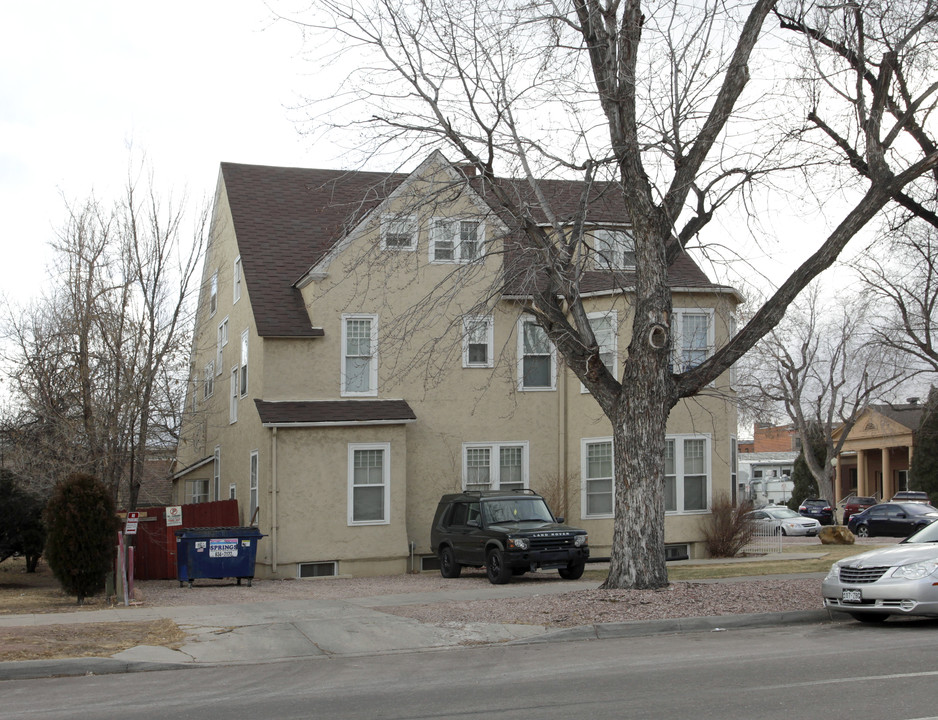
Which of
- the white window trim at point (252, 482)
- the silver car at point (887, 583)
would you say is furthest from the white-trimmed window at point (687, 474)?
the silver car at point (887, 583)

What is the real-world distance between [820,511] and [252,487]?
3672cm

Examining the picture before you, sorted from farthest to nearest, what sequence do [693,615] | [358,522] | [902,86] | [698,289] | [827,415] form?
[827,415] < [698,289] < [358,522] < [902,86] < [693,615]

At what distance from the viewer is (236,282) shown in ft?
88.0

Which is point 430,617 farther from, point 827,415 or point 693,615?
point 827,415

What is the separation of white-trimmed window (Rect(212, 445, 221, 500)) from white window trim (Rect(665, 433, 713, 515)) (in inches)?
483

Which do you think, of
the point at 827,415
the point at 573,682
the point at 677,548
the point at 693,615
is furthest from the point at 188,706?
the point at 827,415

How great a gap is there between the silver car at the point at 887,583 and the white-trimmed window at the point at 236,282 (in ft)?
59.2

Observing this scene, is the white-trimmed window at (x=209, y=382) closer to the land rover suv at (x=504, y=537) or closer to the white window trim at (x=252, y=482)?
the white window trim at (x=252, y=482)

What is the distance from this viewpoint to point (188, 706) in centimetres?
842

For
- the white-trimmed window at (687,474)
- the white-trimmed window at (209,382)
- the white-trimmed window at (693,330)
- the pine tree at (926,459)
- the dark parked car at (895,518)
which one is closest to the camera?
the white-trimmed window at (693,330)

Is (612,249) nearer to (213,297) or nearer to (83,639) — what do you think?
(83,639)

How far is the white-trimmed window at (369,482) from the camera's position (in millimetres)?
23047

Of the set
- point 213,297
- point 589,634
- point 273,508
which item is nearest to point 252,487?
point 273,508

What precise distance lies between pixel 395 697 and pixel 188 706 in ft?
5.73
